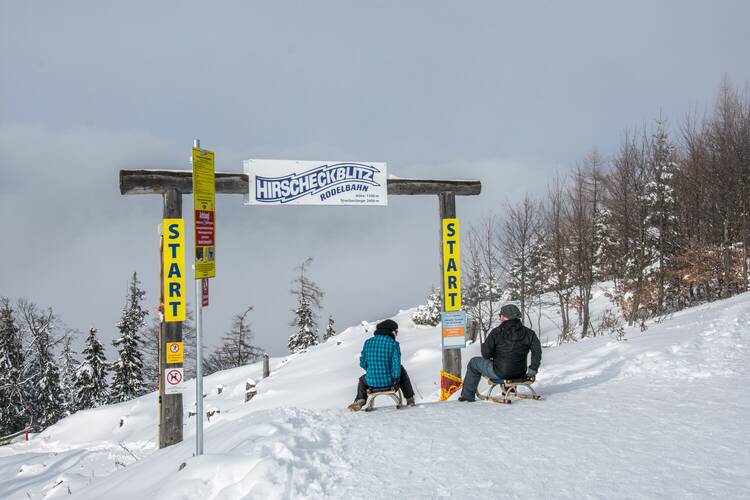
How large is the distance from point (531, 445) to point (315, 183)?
236 inches

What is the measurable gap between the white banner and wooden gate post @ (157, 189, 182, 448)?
1267mm

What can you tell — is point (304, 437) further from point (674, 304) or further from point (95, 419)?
point (674, 304)

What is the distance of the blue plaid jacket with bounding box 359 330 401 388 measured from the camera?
767 cm

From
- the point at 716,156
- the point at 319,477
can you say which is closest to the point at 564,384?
the point at 319,477

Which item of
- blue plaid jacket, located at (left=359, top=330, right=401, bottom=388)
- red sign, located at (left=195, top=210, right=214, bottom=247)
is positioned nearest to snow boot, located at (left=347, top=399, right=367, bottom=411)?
blue plaid jacket, located at (left=359, top=330, right=401, bottom=388)

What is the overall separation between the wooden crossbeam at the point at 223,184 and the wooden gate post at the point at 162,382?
172 millimetres

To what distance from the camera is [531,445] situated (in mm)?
5547

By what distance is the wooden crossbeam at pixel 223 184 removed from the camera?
8820 millimetres

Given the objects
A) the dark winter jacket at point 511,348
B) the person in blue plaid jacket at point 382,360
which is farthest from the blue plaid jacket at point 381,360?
the dark winter jacket at point 511,348

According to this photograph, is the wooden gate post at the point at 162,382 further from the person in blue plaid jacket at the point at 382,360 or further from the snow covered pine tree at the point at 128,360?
the snow covered pine tree at the point at 128,360

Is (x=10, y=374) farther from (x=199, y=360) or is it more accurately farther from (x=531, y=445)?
(x=531, y=445)

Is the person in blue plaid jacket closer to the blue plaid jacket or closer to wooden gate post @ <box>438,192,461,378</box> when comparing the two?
the blue plaid jacket

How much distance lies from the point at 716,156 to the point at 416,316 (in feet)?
55.5

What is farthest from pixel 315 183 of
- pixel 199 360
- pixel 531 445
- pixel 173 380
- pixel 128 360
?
pixel 128 360
